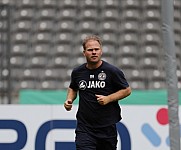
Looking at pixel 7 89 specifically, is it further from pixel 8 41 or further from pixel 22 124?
pixel 22 124

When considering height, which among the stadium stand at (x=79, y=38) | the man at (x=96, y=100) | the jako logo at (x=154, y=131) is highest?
the stadium stand at (x=79, y=38)

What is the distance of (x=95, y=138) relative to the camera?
4480 mm

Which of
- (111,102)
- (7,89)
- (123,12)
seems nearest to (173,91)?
(111,102)

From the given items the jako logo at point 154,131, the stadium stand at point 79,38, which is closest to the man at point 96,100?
the jako logo at point 154,131

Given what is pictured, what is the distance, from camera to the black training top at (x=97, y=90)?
4.40m

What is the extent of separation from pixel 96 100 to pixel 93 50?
0.40 metres

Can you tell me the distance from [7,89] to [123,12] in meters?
5.38

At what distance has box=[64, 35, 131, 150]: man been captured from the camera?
14.4ft

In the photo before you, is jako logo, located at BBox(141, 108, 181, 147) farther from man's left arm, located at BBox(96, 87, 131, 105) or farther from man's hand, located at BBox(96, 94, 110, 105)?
man's hand, located at BBox(96, 94, 110, 105)

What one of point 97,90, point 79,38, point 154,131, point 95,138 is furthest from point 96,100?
point 79,38

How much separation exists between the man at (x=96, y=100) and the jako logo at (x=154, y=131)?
1991 mm

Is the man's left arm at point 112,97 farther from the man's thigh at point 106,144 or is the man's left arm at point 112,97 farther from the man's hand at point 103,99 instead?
the man's thigh at point 106,144

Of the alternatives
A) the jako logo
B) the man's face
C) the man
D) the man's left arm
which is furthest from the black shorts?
the jako logo

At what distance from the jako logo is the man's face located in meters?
2.34
